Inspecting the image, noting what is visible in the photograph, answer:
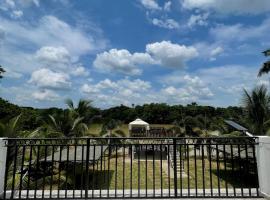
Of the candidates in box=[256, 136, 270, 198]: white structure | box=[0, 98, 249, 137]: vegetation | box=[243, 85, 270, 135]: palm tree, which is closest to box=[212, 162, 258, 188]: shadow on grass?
box=[256, 136, 270, 198]: white structure

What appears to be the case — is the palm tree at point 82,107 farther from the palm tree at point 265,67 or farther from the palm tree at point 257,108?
the palm tree at point 265,67

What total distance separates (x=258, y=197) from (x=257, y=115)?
886 centimetres

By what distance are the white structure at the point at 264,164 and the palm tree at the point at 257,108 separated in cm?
821

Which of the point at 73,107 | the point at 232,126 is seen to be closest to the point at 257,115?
the point at 232,126

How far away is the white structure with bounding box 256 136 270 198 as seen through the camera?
4.20m

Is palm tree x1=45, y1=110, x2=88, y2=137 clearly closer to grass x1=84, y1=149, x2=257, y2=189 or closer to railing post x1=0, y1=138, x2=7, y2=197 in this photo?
grass x1=84, y1=149, x2=257, y2=189

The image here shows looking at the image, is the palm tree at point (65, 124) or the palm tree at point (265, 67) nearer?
the palm tree at point (65, 124)

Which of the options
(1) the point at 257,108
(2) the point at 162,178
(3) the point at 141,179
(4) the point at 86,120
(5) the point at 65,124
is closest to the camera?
(2) the point at 162,178

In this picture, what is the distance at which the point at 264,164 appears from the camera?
14.1 ft

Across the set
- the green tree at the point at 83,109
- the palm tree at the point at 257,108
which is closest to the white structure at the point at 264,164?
the palm tree at the point at 257,108

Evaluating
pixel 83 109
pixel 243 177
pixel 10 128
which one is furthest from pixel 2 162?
pixel 83 109

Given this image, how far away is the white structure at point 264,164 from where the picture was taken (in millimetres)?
4199

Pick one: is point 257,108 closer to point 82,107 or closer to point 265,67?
point 265,67

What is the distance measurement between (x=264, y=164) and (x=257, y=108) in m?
8.83
